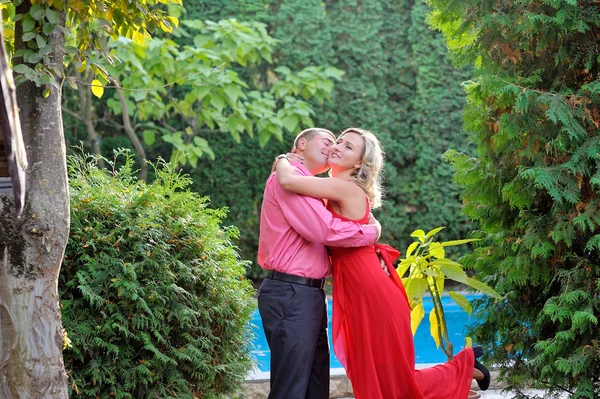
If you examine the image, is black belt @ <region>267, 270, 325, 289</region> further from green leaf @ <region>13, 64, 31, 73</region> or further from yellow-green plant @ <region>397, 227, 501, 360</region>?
green leaf @ <region>13, 64, 31, 73</region>

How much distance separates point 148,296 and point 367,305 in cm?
114

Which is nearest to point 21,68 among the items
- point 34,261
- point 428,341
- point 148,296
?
point 34,261

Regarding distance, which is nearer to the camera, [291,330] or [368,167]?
[291,330]

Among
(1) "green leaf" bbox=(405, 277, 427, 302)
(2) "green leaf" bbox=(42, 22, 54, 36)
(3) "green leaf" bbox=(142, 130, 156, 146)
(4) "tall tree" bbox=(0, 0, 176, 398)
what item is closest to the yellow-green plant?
(1) "green leaf" bbox=(405, 277, 427, 302)

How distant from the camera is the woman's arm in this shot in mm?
3936

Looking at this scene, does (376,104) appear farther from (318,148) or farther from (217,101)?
(318,148)

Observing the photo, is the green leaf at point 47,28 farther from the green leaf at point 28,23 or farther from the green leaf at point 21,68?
the green leaf at point 21,68

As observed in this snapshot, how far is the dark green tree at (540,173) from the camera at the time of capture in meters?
4.16

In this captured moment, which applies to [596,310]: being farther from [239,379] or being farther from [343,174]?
[239,379]

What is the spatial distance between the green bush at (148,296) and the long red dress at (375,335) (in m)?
0.75

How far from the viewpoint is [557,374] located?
4348 mm

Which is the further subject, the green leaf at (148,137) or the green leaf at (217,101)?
the green leaf at (148,137)

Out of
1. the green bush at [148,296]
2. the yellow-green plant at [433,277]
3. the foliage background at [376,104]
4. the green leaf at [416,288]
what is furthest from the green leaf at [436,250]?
the foliage background at [376,104]

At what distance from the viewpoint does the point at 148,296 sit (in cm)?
414
